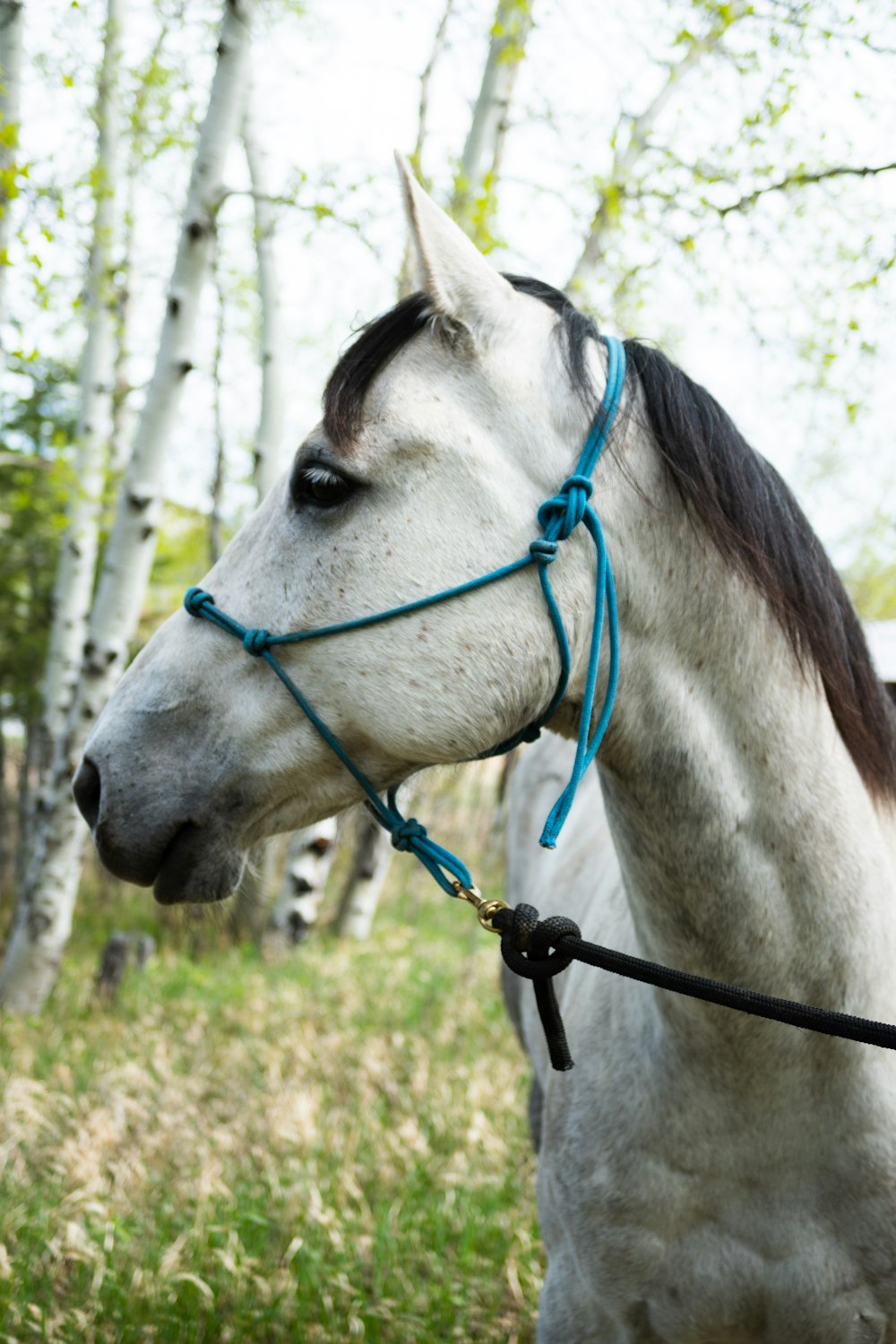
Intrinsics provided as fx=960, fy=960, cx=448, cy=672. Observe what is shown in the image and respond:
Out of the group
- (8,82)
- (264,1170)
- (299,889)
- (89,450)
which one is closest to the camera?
(264,1170)

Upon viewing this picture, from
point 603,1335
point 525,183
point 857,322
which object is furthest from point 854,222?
point 603,1335

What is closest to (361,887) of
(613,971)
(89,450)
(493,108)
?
(89,450)

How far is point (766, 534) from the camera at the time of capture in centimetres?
157

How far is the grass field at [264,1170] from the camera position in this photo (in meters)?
2.75

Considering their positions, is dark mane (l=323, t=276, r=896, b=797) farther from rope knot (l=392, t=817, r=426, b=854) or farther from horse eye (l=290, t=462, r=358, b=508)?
rope knot (l=392, t=817, r=426, b=854)

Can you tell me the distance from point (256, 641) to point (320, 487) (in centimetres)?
27

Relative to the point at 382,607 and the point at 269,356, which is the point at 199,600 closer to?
the point at 382,607

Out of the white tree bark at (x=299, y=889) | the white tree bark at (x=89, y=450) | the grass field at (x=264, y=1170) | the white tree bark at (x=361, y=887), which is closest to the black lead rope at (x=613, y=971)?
the grass field at (x=264, y=1170)

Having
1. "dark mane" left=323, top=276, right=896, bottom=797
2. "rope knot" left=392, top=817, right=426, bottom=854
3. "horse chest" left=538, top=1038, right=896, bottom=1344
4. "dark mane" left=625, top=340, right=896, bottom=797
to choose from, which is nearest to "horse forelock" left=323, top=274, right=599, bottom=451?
"dark mane" left=323, top=276, right=896, bottom=797

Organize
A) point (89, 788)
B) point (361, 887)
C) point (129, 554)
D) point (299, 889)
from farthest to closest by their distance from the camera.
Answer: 1. point (361, 887)
2. point (299, 889)
3. point (129, 554)
4. point (89, 788)

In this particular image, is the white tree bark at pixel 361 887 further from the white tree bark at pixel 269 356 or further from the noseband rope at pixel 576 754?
the noseband rope at pixel 576 754

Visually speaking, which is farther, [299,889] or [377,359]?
[299,889]

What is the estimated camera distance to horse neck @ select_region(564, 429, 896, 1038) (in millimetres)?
1509

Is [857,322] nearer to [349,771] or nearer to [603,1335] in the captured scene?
[349,771]
